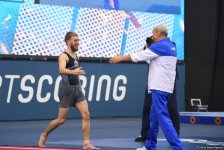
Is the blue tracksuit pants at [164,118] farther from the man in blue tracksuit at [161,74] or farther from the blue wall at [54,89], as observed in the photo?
the blue wall at [54,89]

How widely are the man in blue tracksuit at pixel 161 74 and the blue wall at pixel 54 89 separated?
6.08m

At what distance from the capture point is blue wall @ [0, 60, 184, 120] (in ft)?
42.0

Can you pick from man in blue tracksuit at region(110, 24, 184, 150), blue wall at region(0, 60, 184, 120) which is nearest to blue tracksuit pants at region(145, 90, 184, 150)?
man in blue tracksuit at region(110, 24, 184, 150)

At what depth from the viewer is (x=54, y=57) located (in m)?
13.4

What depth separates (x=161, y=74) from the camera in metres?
7.23

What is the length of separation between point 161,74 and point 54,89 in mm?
6469

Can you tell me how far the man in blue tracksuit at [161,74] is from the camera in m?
7.12

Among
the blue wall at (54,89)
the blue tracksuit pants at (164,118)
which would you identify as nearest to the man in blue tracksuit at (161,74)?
the blue tracksuit pants at (164,118)

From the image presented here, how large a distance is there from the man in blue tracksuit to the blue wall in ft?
19.9

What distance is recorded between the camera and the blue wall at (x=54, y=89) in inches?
504

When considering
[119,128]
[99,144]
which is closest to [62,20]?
[119,128]

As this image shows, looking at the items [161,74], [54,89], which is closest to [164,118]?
[161,74]

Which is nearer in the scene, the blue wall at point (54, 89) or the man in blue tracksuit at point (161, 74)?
the man in blue tracksuit at point (161, 74)

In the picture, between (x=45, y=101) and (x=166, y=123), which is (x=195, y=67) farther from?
(x=166, y=123)
